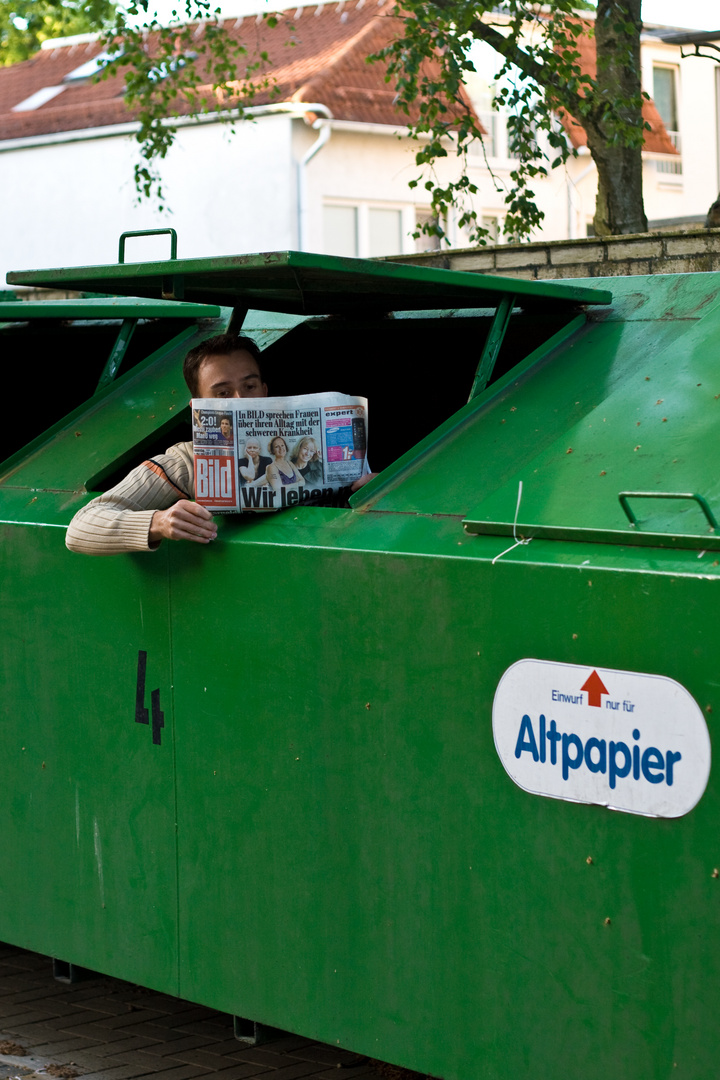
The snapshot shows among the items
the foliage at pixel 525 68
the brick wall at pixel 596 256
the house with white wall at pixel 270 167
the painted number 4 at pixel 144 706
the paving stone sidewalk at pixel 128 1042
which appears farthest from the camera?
the house with white wall at pixel 270 167

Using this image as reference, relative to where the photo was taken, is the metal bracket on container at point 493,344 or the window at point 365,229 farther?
the window at point 365,229

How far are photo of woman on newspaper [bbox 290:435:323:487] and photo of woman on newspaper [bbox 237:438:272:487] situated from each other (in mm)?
64

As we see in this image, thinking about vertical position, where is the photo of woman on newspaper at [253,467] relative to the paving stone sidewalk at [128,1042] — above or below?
above

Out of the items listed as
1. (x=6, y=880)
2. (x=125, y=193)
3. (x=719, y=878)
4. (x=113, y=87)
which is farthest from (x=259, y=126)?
(x=719, y=878)

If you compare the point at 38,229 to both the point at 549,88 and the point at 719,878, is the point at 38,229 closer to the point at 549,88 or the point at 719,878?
the point at 549,88

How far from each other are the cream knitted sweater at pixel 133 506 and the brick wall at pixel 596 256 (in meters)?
2.31

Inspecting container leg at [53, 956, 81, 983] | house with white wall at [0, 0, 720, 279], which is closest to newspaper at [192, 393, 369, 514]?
container leg at [53, 956, 81, 983]

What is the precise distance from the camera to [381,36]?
720 inches

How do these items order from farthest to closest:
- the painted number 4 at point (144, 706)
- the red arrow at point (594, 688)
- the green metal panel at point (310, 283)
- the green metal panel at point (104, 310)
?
the green metal panel at point (104, 310), the painted number 4 at point (144, 706), the green metal panel at point (310, 283), the red arrow at point (594, 688)

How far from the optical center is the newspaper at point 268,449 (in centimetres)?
284

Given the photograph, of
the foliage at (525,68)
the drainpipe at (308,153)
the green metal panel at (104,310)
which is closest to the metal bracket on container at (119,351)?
the green metal panel at (104,310)

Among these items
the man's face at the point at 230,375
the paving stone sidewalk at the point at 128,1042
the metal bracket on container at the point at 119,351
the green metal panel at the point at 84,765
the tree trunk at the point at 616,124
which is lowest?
the paving stone sidewalk at the point at 128,1042

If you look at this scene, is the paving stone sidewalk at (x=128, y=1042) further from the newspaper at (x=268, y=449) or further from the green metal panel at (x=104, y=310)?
the green metal panel at (x=104, y=310)

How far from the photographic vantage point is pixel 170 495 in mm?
3107
